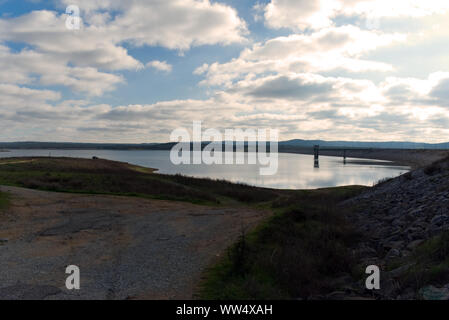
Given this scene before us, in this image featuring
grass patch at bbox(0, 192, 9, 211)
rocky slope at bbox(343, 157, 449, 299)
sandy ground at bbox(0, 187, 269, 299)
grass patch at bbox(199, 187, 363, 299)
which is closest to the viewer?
sandy ground at bbox(0, 187, 269, 299)

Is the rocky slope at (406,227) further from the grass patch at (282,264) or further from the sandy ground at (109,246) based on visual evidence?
the sandy ground at (109,246)

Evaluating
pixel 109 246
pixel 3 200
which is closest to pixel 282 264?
pixel 109 246

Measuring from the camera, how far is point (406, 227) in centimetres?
1482

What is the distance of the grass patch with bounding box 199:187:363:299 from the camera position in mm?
8133

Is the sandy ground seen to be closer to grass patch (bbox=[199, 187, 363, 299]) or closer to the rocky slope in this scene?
grass patch (bbox=[199, 187, 363, 299])

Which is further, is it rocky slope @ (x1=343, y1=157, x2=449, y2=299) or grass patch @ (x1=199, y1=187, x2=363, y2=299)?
rocky slope @ (x1=343, y1=157, x2=449, y2=299)

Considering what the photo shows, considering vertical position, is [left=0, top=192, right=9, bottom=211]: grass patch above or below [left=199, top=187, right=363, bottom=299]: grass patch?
above

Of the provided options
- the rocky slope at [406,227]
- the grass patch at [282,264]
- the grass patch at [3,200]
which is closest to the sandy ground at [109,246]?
the grass patch at [3,200]

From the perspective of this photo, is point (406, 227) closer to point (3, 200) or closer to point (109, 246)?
point (109, 246)

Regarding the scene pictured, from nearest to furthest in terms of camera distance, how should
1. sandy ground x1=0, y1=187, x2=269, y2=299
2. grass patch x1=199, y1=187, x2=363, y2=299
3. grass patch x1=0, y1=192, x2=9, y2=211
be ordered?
sandy ground x1=0, y1=187, x2=269, y2=299 < grass patch x1=199, y1=187, x2=363, y2=299 < grass patch x1=0, y1=192, x2=9, y2=211

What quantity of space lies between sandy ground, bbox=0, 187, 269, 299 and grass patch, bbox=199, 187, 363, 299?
76 cm

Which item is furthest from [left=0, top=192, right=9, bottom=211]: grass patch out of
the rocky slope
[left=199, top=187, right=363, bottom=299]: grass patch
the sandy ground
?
the rocky slope

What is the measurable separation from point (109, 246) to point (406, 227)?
12.5 m

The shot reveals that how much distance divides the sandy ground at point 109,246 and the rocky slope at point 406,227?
5.32 m
